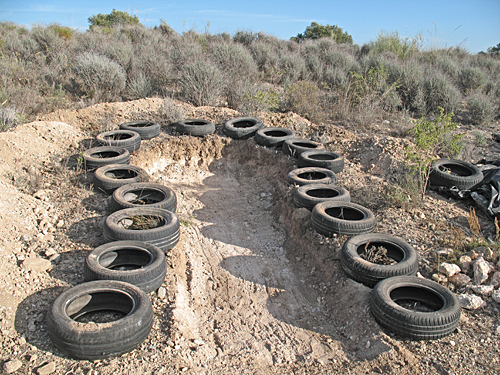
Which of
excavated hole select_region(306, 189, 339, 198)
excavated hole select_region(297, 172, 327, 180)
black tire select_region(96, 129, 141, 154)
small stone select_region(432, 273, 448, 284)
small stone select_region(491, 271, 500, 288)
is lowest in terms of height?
small stone select_region(432, 273, 448, 284)

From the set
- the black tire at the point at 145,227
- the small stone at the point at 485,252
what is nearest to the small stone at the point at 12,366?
the black tire at the point at 145,227

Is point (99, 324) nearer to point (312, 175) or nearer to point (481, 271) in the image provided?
point (481, 271)

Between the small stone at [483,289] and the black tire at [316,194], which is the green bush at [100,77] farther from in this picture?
the small stone at [483,289]

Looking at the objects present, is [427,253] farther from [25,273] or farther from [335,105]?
[335,105]

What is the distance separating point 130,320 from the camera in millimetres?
3779

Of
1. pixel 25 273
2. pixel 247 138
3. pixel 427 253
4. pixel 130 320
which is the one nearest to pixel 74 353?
pixel 130 320

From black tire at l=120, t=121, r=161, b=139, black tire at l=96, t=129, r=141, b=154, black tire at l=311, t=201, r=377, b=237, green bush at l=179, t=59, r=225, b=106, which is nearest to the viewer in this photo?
black tire at l=311, t=201, r=377, b=237

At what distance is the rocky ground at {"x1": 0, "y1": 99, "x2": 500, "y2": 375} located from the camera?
3980mm

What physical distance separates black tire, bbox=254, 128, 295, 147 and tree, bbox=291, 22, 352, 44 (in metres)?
20.6

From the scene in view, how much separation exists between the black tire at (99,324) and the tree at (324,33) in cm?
2731

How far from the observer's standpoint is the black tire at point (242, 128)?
9867 mm

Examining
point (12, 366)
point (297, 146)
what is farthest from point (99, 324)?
point (297, 146)

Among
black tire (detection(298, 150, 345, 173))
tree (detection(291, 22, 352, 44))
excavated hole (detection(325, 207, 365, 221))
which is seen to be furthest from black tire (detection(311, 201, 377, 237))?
tree (detection(291, 22, 352, 44))

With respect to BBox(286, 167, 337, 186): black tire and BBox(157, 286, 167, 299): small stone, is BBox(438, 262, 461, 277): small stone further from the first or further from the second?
BBox(157, 286, 167, 299): small stone
